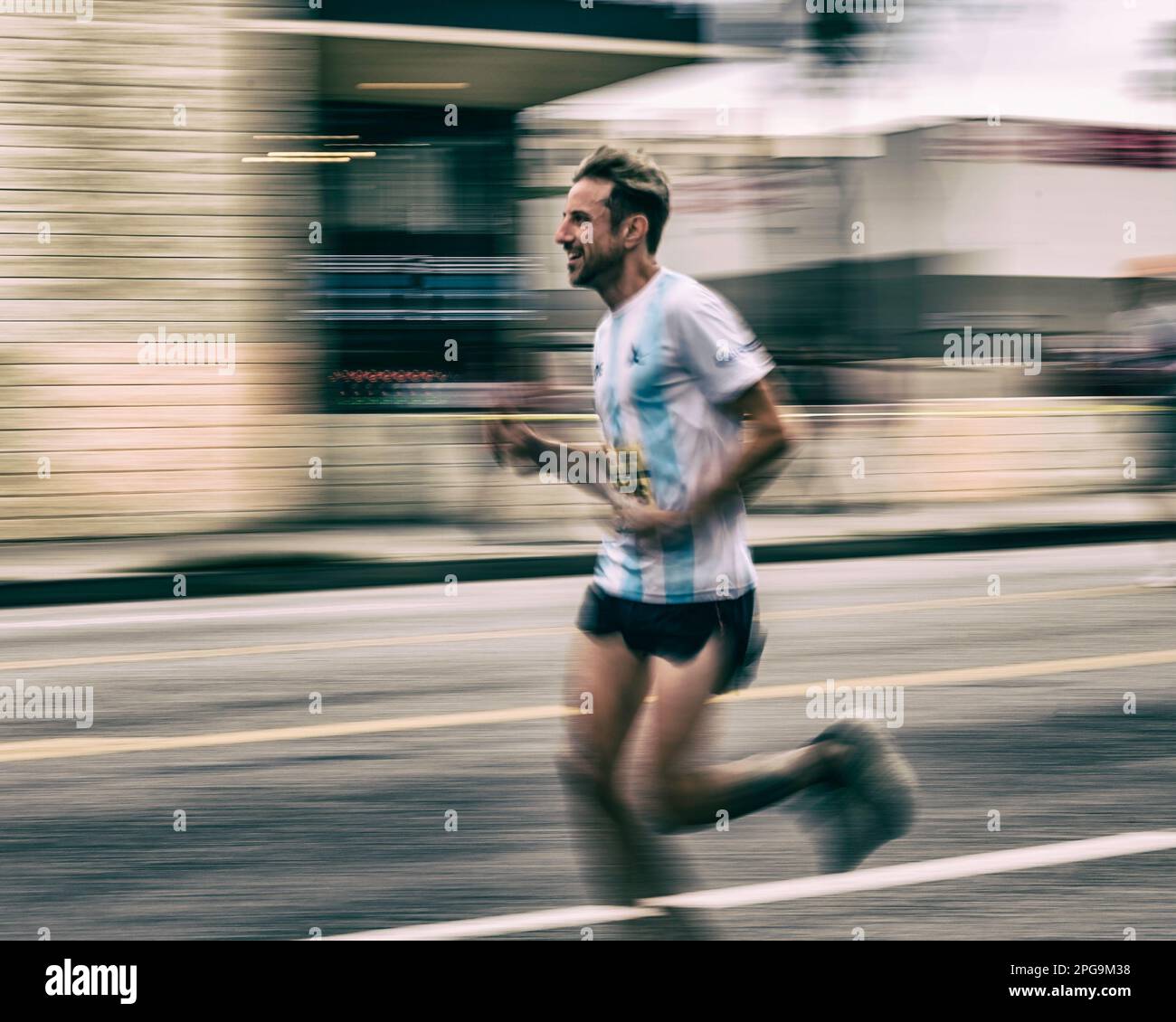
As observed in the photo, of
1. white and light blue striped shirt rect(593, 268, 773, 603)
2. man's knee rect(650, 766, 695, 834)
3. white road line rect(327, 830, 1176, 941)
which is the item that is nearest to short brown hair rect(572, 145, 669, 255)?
white and light blue striped shirt rect(593, 268, 773, 603)

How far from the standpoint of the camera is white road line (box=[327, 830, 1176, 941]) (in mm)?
4375

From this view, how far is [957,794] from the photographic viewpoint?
5.82 metres

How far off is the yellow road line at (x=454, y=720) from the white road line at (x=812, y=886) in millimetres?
1324

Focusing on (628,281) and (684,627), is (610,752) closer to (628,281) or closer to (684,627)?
(684,627)

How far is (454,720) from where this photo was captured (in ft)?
23.1

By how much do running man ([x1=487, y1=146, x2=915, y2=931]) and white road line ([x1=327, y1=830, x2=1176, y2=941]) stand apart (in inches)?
15.4

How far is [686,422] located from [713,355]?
0.15 metres

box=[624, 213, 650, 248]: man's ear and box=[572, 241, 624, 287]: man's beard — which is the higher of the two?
box=[624, 213, 650, 248]: man's ear

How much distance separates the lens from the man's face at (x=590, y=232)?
12.4 feet

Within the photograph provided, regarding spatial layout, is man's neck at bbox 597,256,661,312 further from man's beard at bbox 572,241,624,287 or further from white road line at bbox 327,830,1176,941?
white road line at bbox 327,830,1176,941

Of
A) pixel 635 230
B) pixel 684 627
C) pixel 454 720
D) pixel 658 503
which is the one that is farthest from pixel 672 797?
pixel 454 720
